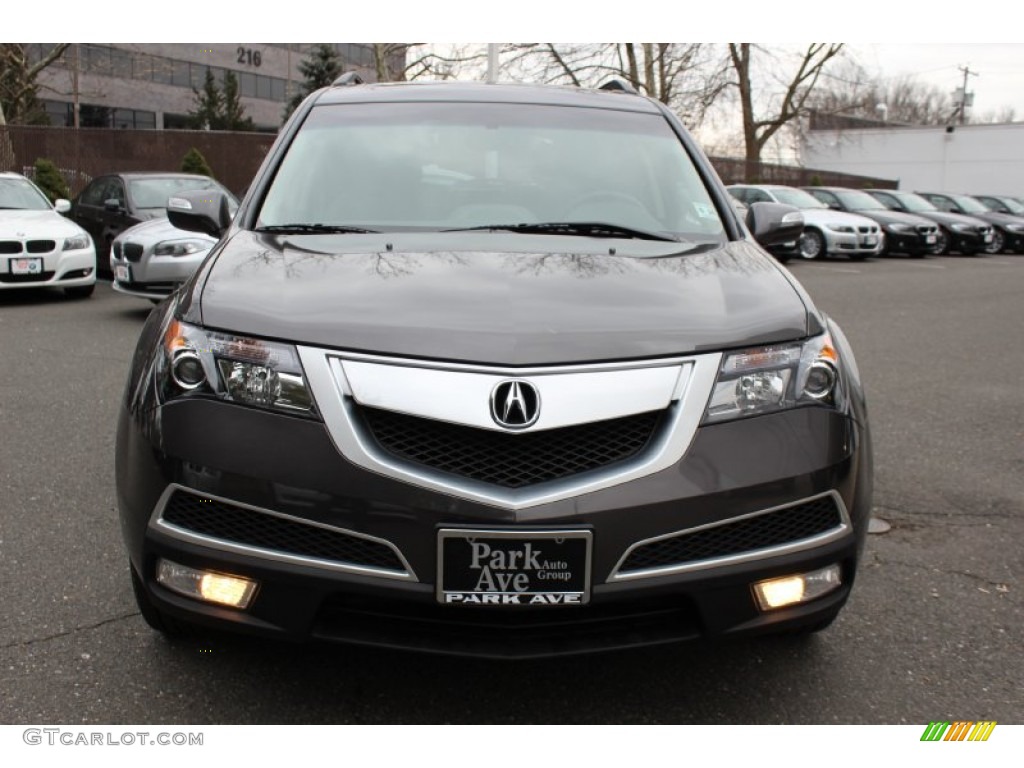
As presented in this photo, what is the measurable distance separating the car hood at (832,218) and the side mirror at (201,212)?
59.1 ft

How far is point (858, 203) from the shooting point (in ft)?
75.9

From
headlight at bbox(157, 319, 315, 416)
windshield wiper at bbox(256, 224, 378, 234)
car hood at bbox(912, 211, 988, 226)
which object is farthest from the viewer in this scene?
car hood at bbox(912, 211, 988, 226)

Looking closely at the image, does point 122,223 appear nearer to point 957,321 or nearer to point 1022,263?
point 957,321

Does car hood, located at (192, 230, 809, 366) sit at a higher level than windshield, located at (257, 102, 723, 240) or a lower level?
lower

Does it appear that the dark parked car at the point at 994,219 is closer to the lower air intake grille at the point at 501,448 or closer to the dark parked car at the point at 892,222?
the dark parked car at the point at 892,222

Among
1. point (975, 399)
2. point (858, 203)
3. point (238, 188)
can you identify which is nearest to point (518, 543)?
point (975, 399)

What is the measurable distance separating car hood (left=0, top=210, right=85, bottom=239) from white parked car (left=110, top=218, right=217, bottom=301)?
5.62 feet

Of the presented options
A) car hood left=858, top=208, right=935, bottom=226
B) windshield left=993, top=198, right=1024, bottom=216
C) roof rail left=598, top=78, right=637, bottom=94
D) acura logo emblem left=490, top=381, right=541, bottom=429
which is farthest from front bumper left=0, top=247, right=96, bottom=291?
windshield left=993, top=198, right=1024, bottom=216

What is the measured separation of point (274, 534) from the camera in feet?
7.27

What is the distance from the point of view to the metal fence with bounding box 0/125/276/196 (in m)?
23.5

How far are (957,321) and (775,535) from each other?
32.8 feet

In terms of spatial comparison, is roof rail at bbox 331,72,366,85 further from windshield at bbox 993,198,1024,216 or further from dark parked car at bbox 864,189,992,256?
windshield at bbox 993,198,1024,216

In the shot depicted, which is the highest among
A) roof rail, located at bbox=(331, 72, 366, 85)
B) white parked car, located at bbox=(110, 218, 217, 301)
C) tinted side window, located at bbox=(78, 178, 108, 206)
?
roof rail, located at bbox=(331, 72, 366, 85)

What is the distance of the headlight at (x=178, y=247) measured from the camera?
9.07 metres
